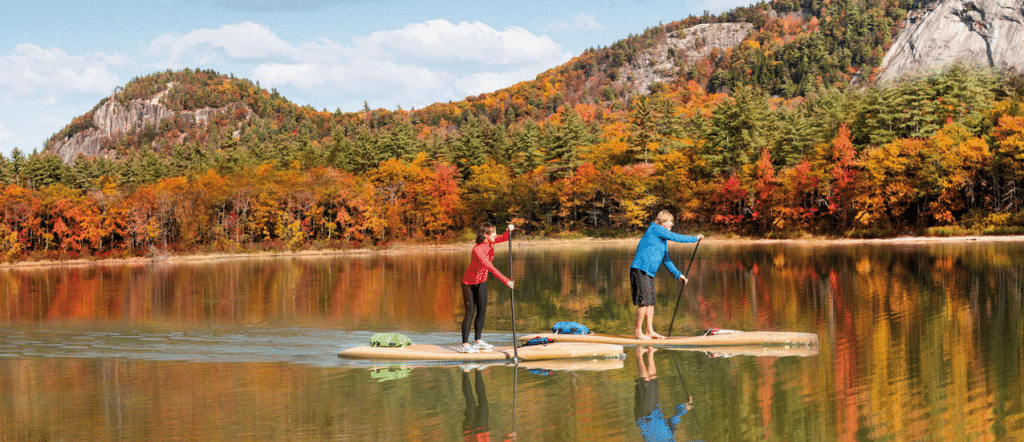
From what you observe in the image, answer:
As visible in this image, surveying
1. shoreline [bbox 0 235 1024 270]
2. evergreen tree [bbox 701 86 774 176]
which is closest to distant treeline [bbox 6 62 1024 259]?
evergreen tree [bbox 701 86 774 176]

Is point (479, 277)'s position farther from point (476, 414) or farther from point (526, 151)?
point (526, 151)

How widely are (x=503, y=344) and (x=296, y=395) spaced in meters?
4.67

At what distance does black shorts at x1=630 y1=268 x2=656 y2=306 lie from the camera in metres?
13.2

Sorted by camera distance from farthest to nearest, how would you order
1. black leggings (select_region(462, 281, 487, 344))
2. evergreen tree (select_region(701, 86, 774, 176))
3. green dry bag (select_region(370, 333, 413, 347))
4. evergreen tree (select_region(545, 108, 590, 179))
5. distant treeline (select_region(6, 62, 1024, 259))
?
evergreen tree (select_region(545, 108, 590, 179))
evergreen tree (select_region(701, 86, 774, 176))
distant treeline (select_region(6, 62, 1024, 259))
green dry bag (select_region(370, 333, 413, 347))
black leggings (select_region(462, 281, 487, 344))

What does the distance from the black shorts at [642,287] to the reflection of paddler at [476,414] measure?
3.32 m

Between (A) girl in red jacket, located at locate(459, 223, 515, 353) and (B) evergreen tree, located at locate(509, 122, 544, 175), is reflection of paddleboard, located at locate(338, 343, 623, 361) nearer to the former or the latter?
(A) girl in red jacket, located at locate(459, 223, 515, 353)

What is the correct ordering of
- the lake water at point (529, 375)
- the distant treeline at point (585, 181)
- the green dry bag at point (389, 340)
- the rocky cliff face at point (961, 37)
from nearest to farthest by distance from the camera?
the lake water at point (529, 375)
the green dry bag at point (389, 340)
the distant treeline at point (585, 181)
the rocky cliff face at point (961, 37)

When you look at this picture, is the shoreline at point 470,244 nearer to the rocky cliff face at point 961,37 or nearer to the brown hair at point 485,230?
the brown hair at point 485,230

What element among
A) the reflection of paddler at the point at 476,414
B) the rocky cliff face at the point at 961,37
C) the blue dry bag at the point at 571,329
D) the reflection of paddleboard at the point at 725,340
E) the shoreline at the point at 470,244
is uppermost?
the rocky cliff face at the point at 961,37

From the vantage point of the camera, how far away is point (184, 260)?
6181cm

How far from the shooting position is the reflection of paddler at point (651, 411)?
8133 millimetres

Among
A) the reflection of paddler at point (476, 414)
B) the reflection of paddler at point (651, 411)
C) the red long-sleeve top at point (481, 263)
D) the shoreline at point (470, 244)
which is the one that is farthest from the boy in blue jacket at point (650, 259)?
the shoreline at point (470, 244)

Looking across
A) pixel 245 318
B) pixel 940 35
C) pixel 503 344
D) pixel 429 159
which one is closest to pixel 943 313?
pixel 503 344

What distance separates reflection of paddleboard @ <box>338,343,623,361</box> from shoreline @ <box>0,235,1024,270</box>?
44.5 m
